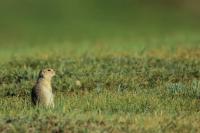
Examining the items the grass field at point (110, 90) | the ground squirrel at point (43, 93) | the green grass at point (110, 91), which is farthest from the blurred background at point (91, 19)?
the ground squirrel at point (43, 93)

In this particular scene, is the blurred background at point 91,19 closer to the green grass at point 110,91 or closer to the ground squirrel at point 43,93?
the green grass at point 110,91

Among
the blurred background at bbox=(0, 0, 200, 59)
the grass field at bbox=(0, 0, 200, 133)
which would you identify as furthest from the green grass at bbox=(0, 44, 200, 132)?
the blurred background at bbox=(0, 0, 200, 59)

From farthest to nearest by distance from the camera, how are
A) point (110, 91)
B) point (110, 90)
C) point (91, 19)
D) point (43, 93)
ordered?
point (91, 19)
point (110, 90)
point (110, 91)
point (43, 93)

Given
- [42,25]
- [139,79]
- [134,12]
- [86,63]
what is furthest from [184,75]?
[134,12]

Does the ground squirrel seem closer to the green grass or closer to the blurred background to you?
the green grass

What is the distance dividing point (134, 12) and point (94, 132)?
41.4 meters

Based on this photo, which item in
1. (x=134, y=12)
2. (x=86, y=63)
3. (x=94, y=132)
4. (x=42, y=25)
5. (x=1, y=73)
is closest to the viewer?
(x=94, y=132)

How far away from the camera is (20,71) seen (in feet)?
67.5

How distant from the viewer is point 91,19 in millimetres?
50656

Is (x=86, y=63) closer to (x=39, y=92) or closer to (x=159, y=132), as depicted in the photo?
(x=39, y=92)

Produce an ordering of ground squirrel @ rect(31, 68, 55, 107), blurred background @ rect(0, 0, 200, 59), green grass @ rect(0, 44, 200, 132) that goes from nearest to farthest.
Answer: green grass @ rect(0, 44, 200, 132), ground squirrel @ rect(31, 68, 55, 107), blurred background @ rect(0, 0, 200, 59)

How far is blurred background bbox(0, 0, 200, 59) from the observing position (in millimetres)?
46156

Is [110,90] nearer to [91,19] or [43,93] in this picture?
[43,93]

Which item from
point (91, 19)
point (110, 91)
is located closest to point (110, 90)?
point (110, 91)
